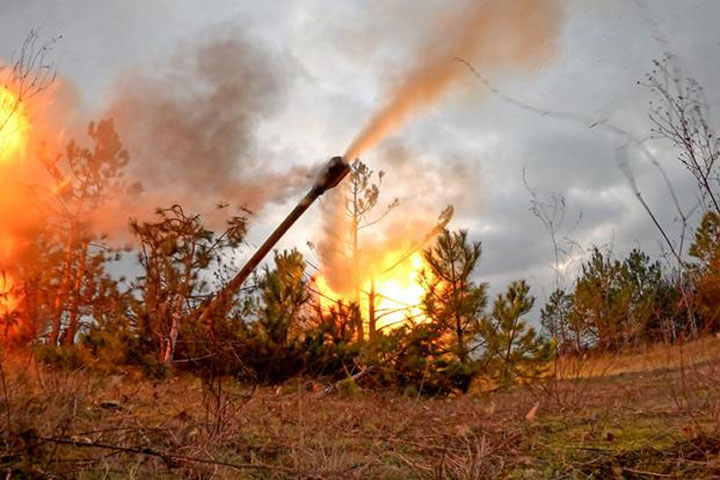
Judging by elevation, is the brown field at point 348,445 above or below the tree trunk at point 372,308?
below

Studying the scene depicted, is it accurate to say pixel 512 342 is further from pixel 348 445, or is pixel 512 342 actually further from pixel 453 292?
pixel 348 445

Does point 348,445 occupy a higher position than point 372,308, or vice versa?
point 372,308

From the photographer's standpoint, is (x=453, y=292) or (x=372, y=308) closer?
(x=453, y=292)

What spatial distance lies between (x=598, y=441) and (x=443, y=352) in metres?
9.76

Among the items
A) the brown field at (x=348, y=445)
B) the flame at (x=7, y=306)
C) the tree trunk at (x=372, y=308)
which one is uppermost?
the tree trunk at (x=372, y=308)

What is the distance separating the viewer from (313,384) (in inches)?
422

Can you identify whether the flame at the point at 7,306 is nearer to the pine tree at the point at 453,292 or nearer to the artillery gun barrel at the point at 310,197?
the artillery gun barrel at the point at 310,197

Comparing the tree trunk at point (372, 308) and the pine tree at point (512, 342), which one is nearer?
the pine tree at point (512, 342)

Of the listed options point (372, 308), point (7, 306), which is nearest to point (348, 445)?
point (7, 306)

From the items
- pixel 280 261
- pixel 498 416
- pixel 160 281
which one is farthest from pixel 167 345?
pixel 498 416

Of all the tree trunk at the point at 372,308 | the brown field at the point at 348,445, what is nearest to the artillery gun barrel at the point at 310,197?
the brown field at the point at 348,445

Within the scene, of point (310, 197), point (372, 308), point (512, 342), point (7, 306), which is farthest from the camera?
point (372, 308)

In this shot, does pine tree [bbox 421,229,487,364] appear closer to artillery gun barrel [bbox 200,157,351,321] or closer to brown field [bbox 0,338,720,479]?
artillery gun barrel [bbox 200,157,351,321]

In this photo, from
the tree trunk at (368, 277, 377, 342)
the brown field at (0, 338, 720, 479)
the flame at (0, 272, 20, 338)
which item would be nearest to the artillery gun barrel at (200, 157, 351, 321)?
the flame at (0, 272, 20, 338)
